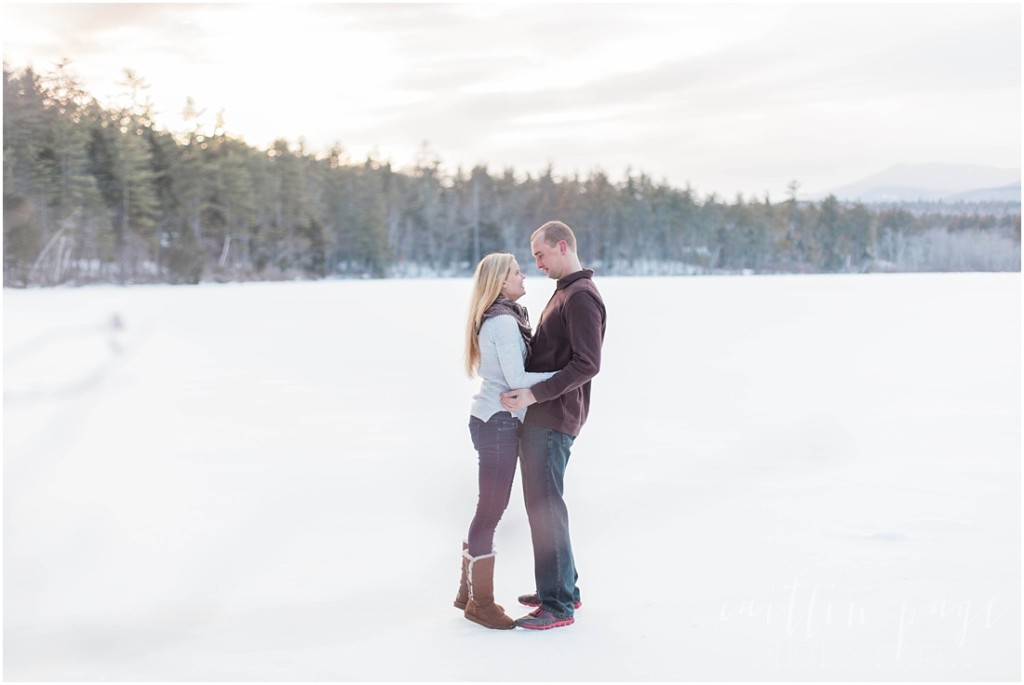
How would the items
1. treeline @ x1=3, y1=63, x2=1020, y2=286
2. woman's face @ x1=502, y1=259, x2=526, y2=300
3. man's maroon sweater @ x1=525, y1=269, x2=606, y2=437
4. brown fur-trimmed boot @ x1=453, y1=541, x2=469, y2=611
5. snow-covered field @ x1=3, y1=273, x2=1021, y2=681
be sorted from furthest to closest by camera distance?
treeline @ x1=3, y1=63, x2=1020, y2=286, brown fur-trimmed boot @ x1=453, y1=541, x2=469, y2=611, woman's face @ x1=502, y1=259, x2=526, y2=300, man's maroon sweater @ x1=525, y1=269, x2=606, y2=437, snow-covered field @ x1=3, y1=273, x2=1021, y2=681

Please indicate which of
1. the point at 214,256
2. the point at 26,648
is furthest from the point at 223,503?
the point at 214,256

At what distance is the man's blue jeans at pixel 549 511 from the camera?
3684mm

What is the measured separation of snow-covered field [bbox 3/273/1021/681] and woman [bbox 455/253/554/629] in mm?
174

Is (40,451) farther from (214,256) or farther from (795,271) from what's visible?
(795,271)

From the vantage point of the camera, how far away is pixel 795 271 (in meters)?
118

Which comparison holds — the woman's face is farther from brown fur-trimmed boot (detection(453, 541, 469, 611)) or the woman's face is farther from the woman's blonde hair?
brown fur-trimmed boot (detection(453, 541, 469, 611))

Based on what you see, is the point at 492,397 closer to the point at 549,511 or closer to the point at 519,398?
the point at 519,398

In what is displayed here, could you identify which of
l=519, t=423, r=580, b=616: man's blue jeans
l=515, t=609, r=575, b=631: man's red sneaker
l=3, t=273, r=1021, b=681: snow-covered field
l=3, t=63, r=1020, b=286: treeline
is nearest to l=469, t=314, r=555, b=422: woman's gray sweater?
l=519, t=423, r=580, b=616: man's blue jeans

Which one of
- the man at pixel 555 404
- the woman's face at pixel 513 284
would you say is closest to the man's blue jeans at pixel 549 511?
the man at pixel 555 404

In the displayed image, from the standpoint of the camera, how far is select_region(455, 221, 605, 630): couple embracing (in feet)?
11.7

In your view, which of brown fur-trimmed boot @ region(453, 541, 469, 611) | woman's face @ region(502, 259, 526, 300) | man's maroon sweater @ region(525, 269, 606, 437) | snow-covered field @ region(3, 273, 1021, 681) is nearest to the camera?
snow-covered field @ region(3, 273, 1021, 681)

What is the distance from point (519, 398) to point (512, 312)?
0.31m

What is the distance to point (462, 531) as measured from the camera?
529 cm

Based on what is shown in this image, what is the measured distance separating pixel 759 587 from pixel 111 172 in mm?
61860
